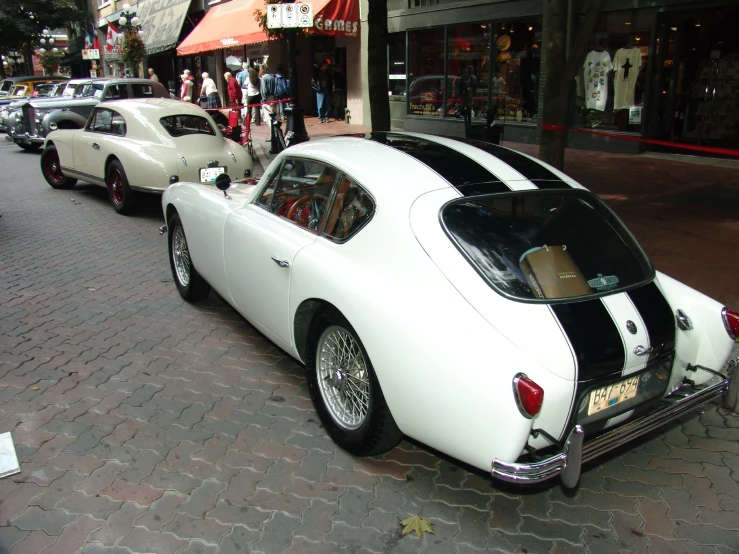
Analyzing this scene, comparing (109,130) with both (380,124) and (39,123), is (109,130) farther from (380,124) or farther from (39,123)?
(39,123)

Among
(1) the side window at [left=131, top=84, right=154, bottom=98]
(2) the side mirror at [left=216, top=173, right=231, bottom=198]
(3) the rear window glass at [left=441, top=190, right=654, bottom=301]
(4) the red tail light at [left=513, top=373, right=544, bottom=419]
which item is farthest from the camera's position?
(1) the side window at [left=131, top=84, right=154, bottom=98]

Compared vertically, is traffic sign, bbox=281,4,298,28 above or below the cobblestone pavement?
above

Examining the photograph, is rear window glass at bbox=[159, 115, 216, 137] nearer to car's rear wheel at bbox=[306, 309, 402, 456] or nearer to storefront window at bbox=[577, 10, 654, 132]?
car's rear wheel at bbox=[306, 309, 402, 456]

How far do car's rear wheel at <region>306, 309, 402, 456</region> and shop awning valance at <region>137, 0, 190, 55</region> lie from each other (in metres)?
26.6

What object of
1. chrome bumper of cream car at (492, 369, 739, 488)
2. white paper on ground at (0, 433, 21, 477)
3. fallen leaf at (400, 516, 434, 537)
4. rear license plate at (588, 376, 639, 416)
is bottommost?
fallen leaf at (400, 516, 434, 537)

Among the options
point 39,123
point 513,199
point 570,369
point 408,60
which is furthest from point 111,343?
point 408,60

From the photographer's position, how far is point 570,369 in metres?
2.62

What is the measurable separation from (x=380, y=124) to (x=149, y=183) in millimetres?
3486

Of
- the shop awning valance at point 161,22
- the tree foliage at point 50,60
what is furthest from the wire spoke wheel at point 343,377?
the tree foliage at point 50,60

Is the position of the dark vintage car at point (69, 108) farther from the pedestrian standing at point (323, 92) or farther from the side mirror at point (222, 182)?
the side mirror at point (222, 182)

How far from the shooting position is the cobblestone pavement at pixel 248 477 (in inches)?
109

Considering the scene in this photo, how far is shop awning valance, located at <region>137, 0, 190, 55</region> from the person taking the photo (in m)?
27.0

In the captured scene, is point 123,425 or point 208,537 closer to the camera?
point 208,537

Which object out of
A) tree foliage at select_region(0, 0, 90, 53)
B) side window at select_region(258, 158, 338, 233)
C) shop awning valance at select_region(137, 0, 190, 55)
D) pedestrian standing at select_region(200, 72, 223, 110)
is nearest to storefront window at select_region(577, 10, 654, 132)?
side window at select_region(258, 158, 338, 233)
